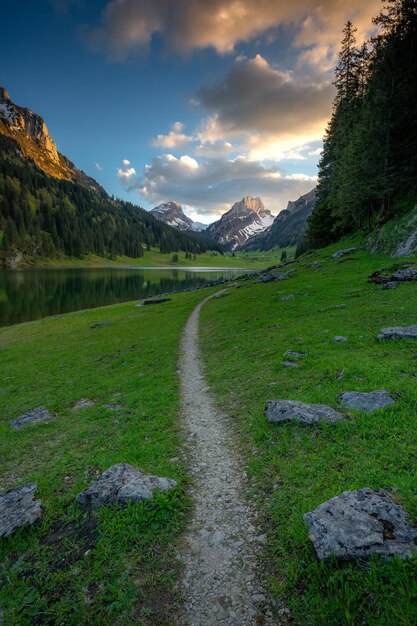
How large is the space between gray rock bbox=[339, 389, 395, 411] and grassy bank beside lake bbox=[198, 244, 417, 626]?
34 centimetres

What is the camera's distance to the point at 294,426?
34.7ft

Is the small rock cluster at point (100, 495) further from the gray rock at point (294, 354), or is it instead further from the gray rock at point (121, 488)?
the gray rock at point (294, 354)

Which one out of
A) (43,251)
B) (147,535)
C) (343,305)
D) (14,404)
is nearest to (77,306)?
(14,404)

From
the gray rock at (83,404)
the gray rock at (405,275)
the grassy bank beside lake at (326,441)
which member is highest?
the gray rock at (405,275)

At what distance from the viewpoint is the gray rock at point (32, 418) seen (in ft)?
52.4

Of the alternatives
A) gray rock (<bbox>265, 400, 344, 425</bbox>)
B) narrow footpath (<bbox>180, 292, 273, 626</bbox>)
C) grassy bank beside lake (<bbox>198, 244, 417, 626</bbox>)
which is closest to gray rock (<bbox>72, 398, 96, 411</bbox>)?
grassy bank beside lake (<bbox>198, 244, 417, 626</bbox>)

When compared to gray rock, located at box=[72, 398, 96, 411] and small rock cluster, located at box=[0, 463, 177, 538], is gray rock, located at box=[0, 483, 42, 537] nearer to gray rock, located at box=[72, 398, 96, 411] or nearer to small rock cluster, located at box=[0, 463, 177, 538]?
small rock cluster, located at box=[0, 463, 177, 538]

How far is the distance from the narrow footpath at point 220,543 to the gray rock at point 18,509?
169 inches

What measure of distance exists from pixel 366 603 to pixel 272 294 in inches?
1404

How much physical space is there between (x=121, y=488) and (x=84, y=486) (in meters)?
1.73

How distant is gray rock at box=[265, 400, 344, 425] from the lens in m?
10.3

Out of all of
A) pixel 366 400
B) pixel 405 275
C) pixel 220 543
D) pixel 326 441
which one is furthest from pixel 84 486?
pixel 405 275

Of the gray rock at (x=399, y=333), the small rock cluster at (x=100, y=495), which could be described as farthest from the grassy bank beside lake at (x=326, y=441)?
the small rock cluster at (x=100, y=495)

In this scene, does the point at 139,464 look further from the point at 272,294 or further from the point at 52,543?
the point at 272,294
